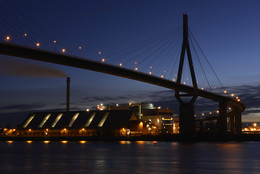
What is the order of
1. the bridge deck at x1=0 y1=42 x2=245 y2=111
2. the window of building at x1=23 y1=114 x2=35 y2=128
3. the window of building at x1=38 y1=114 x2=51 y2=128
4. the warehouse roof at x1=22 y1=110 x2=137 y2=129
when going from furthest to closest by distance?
1. the window of building at x1=23 y1=114 x2=35 y2=128
2. the window of building at x1=38 y1=114 x2=51 y2=128
3. the warehouse roof at x1=22 y1=110 x2=137 y2=129
4. the bridge deck at x1=0 y1=42 x2=245 y2=111

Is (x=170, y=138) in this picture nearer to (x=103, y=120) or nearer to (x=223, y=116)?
(x=223, y=116)

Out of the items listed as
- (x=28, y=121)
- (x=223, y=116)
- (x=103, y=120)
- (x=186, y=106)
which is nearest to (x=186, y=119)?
(x=186, y=106)

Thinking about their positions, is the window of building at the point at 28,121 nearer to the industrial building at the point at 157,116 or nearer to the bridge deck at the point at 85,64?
the industrial building at the point at 157,116

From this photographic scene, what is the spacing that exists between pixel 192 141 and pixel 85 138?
74.9 feet

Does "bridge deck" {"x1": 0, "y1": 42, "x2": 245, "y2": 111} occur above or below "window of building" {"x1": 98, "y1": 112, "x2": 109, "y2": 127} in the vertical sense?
above

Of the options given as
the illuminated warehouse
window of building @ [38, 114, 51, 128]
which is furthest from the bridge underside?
window of building @ [38, 114, 51, 128]

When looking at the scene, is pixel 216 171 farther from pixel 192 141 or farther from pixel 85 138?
pixel 85 138

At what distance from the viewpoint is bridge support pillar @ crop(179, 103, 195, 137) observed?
64562 mm

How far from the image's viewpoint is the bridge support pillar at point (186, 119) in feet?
212

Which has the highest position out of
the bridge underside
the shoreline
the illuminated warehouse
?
the bridge underside

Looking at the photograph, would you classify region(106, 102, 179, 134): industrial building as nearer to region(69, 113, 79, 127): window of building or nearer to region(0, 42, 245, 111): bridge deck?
region(69, 113, 79, 127): window of building

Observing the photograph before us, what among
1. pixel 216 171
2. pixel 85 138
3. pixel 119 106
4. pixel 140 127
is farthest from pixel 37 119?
pixel 216 171

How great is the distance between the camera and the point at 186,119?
215ft

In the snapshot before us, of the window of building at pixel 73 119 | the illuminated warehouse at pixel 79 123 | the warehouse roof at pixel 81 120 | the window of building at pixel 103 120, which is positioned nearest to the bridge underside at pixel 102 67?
the illuminated warehouse at pixel 79 123
